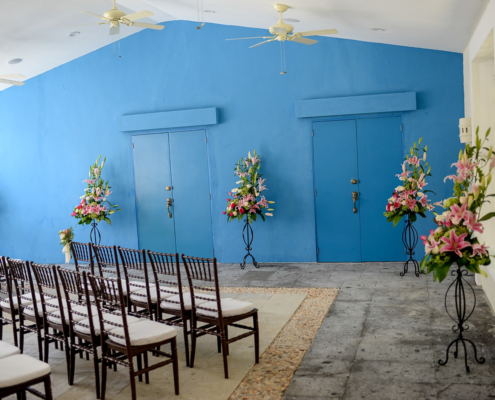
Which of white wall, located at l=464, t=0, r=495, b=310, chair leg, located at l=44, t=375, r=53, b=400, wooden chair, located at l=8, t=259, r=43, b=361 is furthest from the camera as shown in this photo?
white wall, located at l=464, t=0, r=495, b=310

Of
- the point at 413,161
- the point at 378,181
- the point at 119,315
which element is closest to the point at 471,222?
the point at 119,315

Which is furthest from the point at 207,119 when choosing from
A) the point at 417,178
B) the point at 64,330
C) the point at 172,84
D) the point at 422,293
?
the point at 64,330

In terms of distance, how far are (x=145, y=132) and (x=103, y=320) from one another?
18.3 ft

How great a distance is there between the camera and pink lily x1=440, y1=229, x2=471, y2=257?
3.36 m

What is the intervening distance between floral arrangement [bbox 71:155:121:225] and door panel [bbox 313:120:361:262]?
359 centimetres

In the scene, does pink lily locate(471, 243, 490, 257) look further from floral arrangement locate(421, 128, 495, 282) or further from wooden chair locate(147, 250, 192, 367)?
wooden chair locate(147, 250, 192, 367)

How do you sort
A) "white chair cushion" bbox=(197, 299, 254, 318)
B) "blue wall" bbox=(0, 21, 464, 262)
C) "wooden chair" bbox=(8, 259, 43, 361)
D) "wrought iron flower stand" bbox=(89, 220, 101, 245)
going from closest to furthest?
"white chair cushion" bbox=(197, 299, 254, 318) < "wooden chair" bbox=(8, 259, 43, 361) < "blue wall" bbox=(0, 21, 464, 262) < "wrought iron flower stand" bbox=(89, 220, 101, 245)

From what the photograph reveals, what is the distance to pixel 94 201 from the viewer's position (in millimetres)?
8477

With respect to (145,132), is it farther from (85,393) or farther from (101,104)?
(85,393)

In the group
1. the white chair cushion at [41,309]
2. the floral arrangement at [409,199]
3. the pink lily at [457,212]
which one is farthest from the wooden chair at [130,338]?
the floral arrangement at [409,199]

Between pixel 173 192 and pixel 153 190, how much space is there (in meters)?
0.39

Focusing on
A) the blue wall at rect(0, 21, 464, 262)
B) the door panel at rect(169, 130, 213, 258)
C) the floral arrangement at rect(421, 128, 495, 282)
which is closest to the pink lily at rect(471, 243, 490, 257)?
the floral arrangement at rect(421, 128, 495, 282)

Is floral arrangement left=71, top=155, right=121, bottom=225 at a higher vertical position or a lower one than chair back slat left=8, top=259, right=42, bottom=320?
higher

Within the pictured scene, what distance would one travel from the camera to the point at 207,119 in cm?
817
